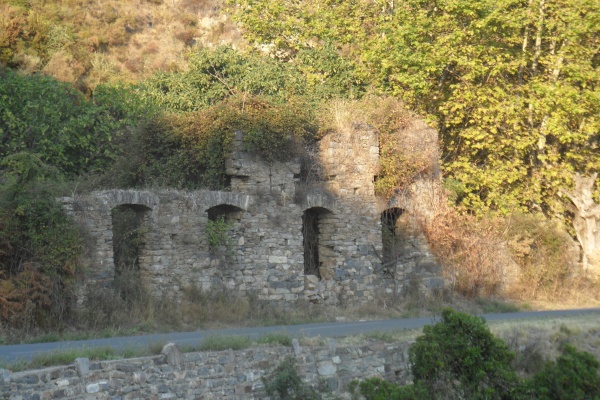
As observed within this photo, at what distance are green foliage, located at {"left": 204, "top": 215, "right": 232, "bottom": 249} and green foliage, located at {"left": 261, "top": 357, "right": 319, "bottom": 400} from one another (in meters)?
6.41

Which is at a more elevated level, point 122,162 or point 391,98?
point 391,98

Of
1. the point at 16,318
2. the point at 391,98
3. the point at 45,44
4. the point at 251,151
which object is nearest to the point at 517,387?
the point at 16,318

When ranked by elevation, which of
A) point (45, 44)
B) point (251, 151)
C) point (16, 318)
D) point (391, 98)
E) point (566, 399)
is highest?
point (45, 44)

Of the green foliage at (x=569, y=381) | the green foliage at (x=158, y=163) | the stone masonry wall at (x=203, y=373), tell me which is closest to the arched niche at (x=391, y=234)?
the green foliage at (x=158, y=163)

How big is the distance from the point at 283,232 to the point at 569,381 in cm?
1039

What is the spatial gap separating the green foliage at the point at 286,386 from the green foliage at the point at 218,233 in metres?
6.41

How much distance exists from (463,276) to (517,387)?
41.3 feet

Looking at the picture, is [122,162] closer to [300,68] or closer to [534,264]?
[300,68]

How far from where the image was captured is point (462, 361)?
11.3m

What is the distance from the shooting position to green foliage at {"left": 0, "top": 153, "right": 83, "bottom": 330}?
51.0 feet

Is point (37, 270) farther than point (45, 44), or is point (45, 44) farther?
point (45, 44)

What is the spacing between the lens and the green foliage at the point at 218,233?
1878 centimetres

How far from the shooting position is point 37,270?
51.8ft

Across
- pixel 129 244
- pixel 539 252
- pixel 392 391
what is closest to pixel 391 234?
pixel 539 252
